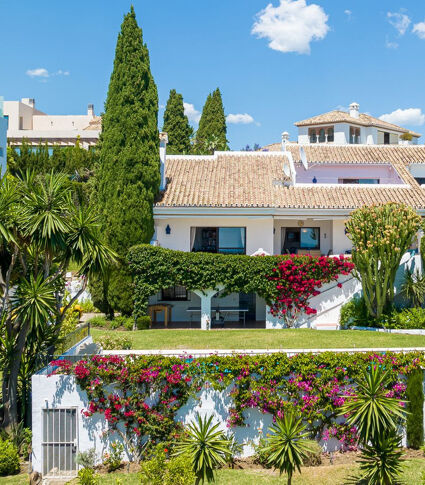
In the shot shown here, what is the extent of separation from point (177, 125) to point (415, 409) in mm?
50168

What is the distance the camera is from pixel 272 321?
24.5m

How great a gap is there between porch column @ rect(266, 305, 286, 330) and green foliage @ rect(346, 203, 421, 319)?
385cm

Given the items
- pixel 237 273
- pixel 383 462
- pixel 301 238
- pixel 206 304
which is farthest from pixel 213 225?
pixel 383 462

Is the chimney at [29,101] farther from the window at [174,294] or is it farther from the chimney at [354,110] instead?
the window at [174,294]

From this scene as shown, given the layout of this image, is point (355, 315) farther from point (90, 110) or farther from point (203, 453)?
point (90, 110)

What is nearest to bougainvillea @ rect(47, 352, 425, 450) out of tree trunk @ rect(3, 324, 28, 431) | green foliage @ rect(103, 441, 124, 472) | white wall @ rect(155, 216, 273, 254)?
green foliage @ rect(103, 441, 124, 472)

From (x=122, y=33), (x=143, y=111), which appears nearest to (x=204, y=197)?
(x=143, y=111)

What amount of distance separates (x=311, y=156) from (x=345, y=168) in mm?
2164

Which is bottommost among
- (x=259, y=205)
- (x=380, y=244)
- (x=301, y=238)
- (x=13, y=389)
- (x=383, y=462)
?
(x=383, y=462)

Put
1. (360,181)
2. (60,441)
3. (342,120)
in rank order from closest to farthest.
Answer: (60,441) < (360,181) < (342,120)

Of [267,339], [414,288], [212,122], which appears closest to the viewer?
[267,339]

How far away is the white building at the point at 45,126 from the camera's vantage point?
6969 centimetres

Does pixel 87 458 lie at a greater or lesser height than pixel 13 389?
lesser

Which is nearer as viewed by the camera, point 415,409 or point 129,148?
point 415,409
